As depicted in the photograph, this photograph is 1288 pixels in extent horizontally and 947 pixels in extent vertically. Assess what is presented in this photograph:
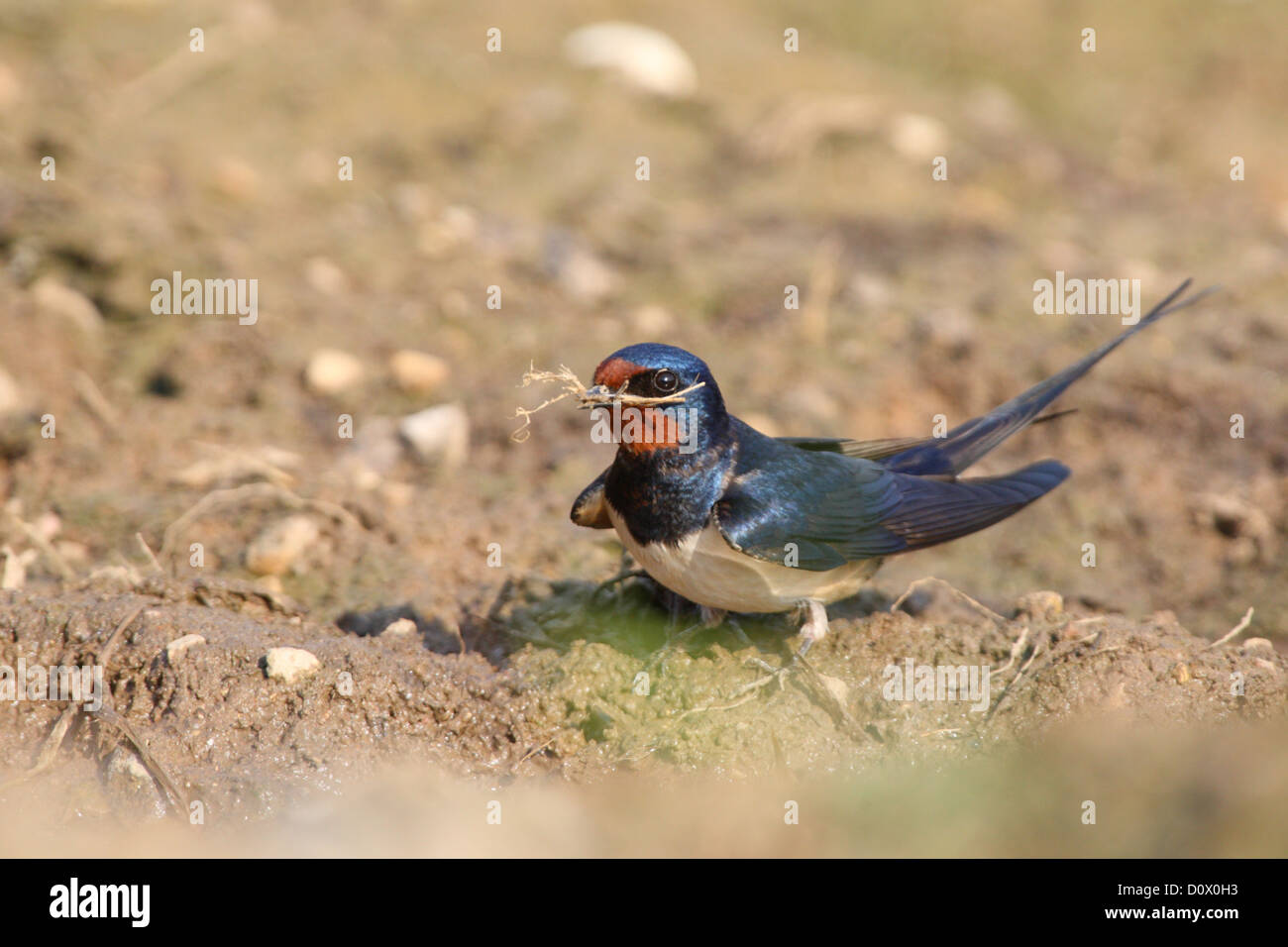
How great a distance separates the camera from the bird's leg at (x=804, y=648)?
3.42 meters

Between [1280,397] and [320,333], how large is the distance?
4212mm

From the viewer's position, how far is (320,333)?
560 cm

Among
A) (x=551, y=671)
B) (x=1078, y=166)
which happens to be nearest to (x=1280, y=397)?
(x=1078, y=166)

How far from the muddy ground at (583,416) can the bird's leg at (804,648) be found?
4 centimetres

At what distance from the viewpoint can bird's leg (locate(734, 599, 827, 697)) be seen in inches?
135

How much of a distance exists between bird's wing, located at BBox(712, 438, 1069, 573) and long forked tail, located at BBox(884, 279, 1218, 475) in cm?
12

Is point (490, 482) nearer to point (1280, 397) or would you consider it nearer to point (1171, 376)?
point (1171, 376)

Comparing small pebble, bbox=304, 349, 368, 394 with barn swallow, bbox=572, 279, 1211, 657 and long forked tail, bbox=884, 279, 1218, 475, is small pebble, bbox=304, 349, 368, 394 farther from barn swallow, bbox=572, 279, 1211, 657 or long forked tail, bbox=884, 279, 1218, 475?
long forked tail, bbox=884, 279, 1218, 475

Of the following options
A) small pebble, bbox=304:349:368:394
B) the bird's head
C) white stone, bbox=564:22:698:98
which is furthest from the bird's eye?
white stone, bbox=564:22:698:98

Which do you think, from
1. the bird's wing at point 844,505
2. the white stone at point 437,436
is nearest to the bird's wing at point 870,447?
the bird's wing at point 844,505

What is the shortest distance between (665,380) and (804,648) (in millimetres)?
836

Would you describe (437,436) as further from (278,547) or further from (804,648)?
(804,648)

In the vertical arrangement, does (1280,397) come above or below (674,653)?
above

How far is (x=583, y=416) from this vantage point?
527 centimetres
